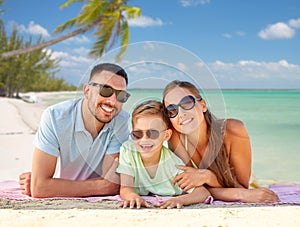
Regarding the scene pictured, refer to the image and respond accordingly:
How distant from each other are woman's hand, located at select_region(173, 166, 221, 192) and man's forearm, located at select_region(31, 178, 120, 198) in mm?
517

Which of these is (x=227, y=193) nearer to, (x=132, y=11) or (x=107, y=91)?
(x=107, y=91)

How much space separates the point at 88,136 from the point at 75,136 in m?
0.10

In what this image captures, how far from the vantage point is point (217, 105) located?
10.8 feet

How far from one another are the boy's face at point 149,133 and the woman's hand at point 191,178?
0.82 feet

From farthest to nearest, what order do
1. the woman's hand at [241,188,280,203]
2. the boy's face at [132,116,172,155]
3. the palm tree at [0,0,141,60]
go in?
the palm tree at [0,0,141,60] → the woman's hand at [241,188,280,203] → the boy's face at [132,116,172,155]

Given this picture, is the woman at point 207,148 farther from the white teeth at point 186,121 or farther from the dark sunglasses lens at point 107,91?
the dark sunglasses lens at point 107,91

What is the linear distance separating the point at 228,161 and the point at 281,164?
570 cm

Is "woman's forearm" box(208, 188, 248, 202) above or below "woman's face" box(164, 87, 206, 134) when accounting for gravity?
below

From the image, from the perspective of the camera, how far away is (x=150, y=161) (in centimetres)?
320

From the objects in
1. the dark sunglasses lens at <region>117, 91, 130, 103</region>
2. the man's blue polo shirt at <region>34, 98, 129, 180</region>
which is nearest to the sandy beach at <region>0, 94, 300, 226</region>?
the man's blue polo shirt at <region>34, 98, 129, 180</region>

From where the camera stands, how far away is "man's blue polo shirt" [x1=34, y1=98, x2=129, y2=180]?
326 centimetres

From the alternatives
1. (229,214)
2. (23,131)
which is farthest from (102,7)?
(229,214)

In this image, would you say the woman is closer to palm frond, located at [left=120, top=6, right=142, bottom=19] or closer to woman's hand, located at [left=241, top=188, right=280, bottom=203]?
woman's hand, located at [left=241, top=188, right=280, bottom=203]

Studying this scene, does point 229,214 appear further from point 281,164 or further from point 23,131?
point 23,131
